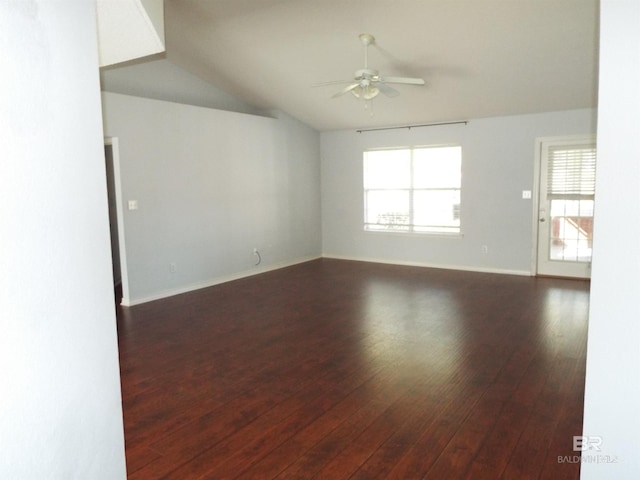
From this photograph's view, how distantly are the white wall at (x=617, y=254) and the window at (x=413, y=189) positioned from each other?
6.43m

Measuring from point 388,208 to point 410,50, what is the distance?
3.55 meters

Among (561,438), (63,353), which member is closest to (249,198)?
(561,438)

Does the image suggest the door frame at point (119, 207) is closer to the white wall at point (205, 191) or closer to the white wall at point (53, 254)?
the white wall at point (205, 191)

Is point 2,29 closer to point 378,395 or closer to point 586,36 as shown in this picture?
point 378,395

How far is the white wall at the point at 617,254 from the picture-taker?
1120mm

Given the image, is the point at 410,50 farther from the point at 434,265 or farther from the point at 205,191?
the point at 434,265

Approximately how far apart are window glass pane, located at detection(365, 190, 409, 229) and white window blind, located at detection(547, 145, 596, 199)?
2.32 m

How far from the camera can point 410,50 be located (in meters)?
5.00

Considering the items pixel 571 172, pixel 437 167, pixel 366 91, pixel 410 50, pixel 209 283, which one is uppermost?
pixel 410 50

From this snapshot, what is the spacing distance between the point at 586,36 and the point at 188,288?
5.53m

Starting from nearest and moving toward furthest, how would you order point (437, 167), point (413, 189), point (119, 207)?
point (119, 207)
point (437, 167)
point (413, 189)

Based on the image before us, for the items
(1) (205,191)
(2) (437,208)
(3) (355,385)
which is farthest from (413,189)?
(3) (355,385)

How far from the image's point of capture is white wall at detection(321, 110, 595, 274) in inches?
265

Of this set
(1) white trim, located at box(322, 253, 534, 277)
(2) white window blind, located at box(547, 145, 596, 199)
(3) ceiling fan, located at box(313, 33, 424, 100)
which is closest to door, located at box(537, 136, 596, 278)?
(2) white window blind, located at box(547, 145, 596, 199)
